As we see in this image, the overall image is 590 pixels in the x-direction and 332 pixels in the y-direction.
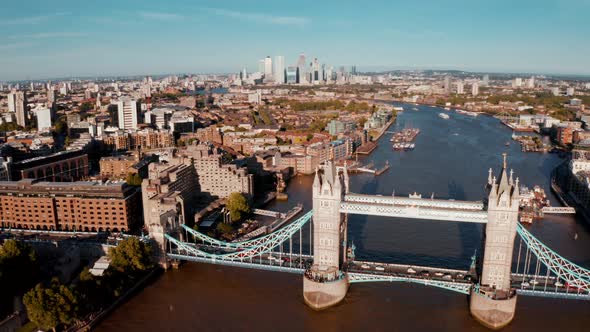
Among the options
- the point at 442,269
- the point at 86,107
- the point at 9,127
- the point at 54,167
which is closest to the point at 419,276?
the point at 442,269

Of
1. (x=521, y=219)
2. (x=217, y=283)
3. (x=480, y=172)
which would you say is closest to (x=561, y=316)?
(x=521, y=219)

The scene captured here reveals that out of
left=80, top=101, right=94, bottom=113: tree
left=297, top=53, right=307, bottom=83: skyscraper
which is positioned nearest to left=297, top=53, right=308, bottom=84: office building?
left=297, top=53, right=307, bottom=83: skyscraper

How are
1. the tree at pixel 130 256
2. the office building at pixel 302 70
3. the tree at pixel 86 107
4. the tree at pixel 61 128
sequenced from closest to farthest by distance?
the tree at pixel 130 256
the tree at pixel 61 128
the tree at pixel 86 107
the office building at pixel 302 70

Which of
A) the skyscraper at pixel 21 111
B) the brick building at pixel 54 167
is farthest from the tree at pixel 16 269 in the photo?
the skyscraper at pixel 21 111

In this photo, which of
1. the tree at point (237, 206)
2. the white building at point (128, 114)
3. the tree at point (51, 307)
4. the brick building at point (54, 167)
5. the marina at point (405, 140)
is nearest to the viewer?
the tree at point (51, 307)

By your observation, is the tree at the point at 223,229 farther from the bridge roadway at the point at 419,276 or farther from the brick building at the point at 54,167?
the brick building at the point at 54,167

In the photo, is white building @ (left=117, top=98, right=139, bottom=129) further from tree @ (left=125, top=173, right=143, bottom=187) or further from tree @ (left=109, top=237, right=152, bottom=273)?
tree @ (left=109, top=237, right=152, bottom=273)

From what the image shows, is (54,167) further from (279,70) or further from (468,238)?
(279,70)
